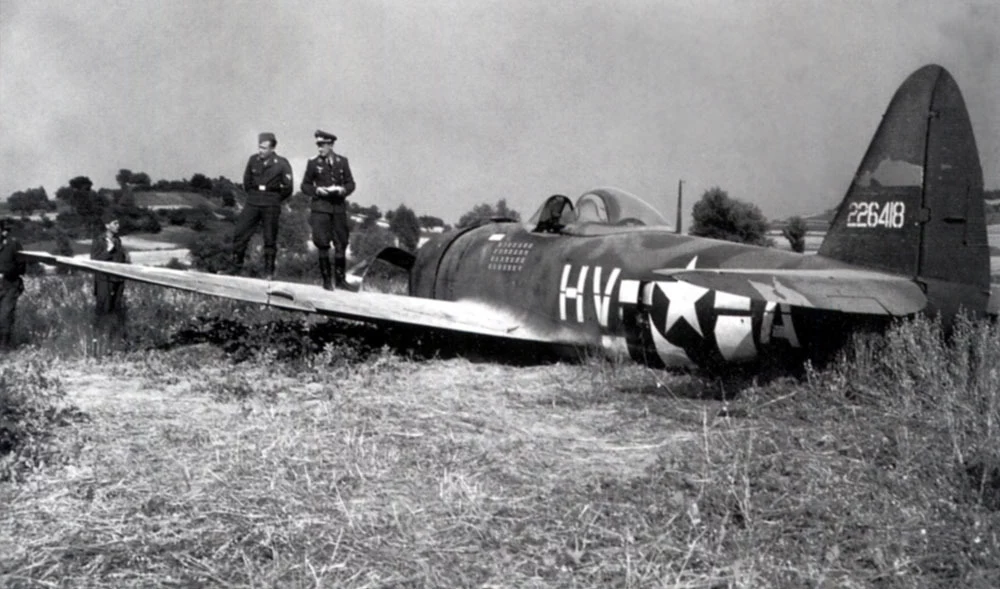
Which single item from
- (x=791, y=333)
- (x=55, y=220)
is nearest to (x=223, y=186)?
(x=55, y=220)

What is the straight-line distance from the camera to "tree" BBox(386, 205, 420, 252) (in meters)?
24.6

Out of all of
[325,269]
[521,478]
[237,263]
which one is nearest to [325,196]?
[325,269]

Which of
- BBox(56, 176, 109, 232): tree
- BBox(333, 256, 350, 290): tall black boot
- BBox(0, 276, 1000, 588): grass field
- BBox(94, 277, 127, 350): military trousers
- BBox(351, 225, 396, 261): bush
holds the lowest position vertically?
BBox(0, 276, 1000, 588): grass field

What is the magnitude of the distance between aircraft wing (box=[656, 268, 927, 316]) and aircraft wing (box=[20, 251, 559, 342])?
3.21m

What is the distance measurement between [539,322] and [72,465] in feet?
16.8

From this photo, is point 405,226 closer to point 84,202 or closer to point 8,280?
point 84,202

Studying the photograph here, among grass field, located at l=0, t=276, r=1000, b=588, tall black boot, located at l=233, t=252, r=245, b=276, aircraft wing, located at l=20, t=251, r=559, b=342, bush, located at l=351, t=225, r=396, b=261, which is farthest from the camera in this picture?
bush, located at l=351, t=225, r=396, b=261

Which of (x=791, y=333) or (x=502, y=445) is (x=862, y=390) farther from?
(x=502, y=445)

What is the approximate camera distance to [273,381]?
7.76 meters

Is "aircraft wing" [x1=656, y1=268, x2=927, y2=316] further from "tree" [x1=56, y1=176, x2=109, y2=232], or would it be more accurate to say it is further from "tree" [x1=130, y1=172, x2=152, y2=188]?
"tree" [x1=130, y1=172, x2=152, y2=188]

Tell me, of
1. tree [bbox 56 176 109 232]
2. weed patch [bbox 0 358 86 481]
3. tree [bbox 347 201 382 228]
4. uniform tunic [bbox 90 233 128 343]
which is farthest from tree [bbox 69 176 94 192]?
weed patch [bbox 0 358 86 481]

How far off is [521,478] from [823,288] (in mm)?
2521

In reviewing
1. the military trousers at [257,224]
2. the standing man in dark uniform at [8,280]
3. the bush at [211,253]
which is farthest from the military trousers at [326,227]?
the bush at [211,253]

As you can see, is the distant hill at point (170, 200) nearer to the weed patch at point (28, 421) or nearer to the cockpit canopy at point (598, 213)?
the cockpit canopy at point (598, 213)
